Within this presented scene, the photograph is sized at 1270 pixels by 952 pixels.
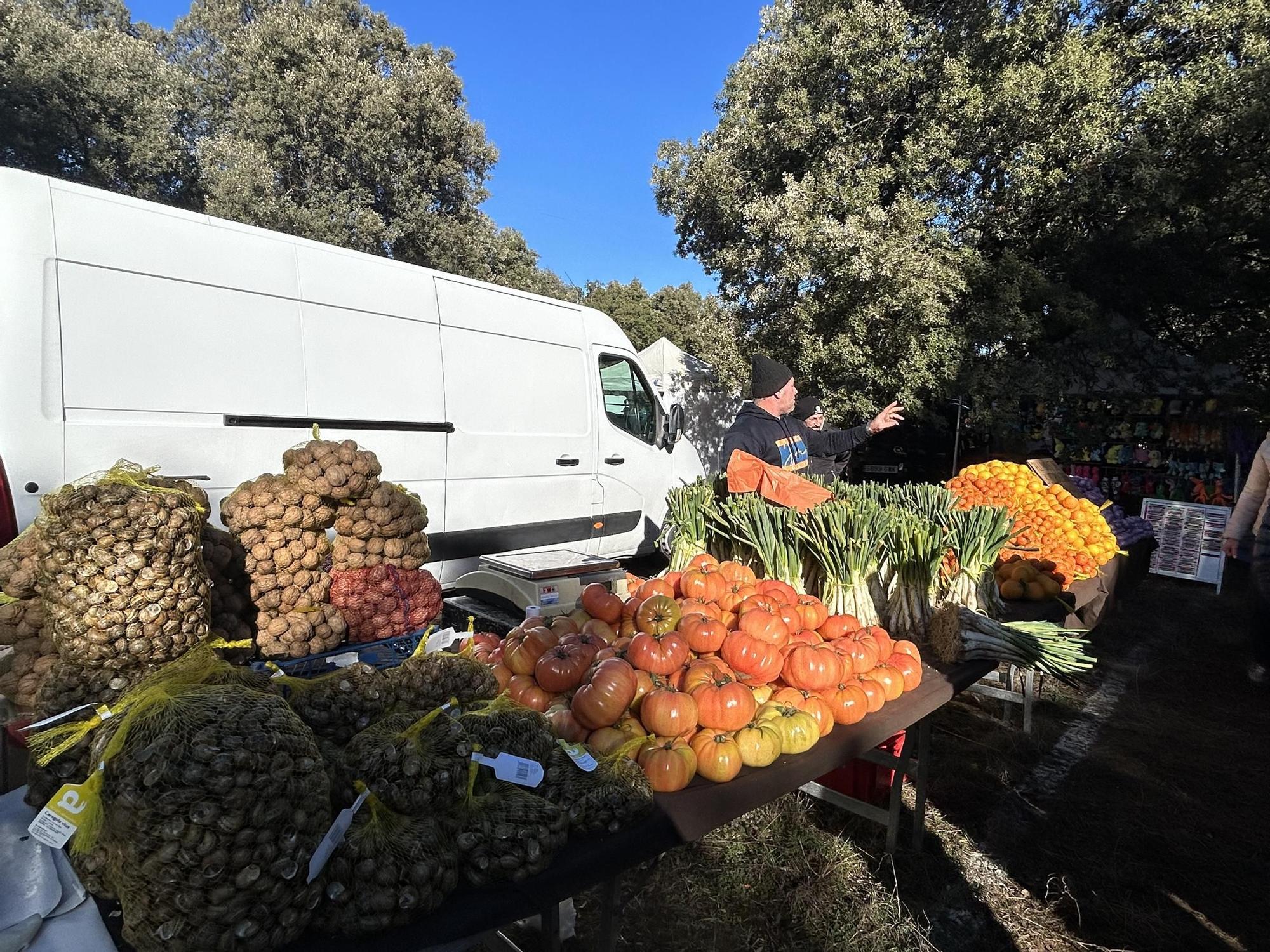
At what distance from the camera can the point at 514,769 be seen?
1518mm

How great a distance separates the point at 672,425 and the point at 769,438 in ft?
7.15

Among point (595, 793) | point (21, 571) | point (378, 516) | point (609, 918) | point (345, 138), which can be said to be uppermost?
point (345, 138)

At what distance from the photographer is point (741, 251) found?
9828mm

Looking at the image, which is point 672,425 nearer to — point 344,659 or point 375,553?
point 375,553

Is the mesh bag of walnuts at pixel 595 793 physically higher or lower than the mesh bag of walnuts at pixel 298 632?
lower

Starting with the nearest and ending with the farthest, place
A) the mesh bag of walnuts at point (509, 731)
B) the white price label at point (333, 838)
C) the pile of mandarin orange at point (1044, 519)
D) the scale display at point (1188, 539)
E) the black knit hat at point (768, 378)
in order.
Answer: the white price label at point (333, 838) < the mesh bag of walnuts at point (509, 731) < the pile of mandarin orange at point (1044, 519) < the black knit hat at point (768, 378) < the scale display at point (1188, 539)

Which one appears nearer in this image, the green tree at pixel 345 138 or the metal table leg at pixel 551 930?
the metal table leg at pixel 551 930

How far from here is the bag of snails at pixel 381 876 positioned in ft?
4.08

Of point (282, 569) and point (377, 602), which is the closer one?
point (282, 569)

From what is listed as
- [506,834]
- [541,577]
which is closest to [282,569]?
[506,834]

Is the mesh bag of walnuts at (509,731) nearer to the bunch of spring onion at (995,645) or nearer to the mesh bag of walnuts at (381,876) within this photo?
the mesh bag of walnuts at (381,876)

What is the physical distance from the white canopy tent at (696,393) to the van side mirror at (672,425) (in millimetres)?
4788

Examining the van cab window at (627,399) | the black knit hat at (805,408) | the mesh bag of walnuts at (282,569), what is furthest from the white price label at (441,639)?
the black knit hat at (805,408)

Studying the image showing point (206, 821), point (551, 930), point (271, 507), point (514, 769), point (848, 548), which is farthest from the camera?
point (848, 548)
